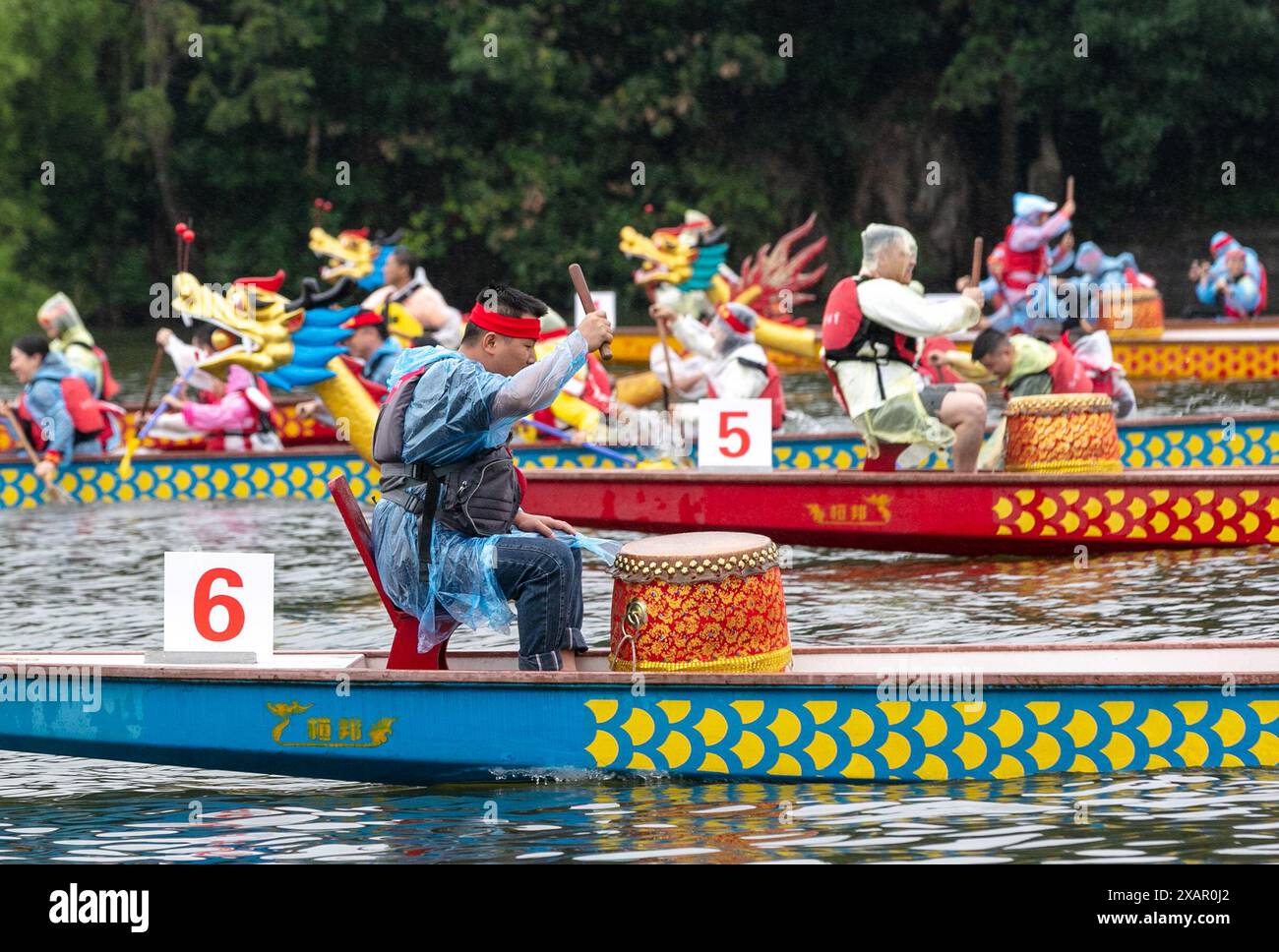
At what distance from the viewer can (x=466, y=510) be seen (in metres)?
8.27

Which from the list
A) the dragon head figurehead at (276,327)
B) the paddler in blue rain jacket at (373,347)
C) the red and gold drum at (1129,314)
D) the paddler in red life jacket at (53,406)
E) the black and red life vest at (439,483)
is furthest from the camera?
the red and gold drum at (1129,314)

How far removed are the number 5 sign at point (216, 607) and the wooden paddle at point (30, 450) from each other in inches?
371

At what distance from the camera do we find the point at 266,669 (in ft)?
26.5

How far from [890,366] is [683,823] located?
5834 millimetres

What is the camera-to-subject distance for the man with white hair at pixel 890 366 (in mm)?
12930

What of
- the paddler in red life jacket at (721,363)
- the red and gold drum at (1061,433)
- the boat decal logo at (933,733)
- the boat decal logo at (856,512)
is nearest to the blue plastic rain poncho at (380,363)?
the paddler in red life jacket at (721,363)

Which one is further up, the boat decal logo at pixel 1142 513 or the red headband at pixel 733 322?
the red headband at pixel 733 322

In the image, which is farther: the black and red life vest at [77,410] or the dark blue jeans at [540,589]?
the black and red life vest at [77,410]

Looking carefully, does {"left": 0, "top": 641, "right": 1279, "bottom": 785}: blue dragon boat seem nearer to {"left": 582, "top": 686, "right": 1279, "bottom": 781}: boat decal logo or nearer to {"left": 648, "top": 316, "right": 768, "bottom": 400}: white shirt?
{"left": 582, "top": 686, "right": 1279, "bottom": 781}: boat decal logo

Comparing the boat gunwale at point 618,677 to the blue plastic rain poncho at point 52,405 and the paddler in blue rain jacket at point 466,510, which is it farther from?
the blue plastic rain poncho at point 52,405

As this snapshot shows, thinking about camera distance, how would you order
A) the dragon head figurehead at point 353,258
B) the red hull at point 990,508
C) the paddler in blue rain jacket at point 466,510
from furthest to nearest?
the dragon head figurehead at point 353,258 → the red hull at point 990,508 → the paddler in blue rain jacket at point 466,510

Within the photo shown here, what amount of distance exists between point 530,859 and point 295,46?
1345 inches
